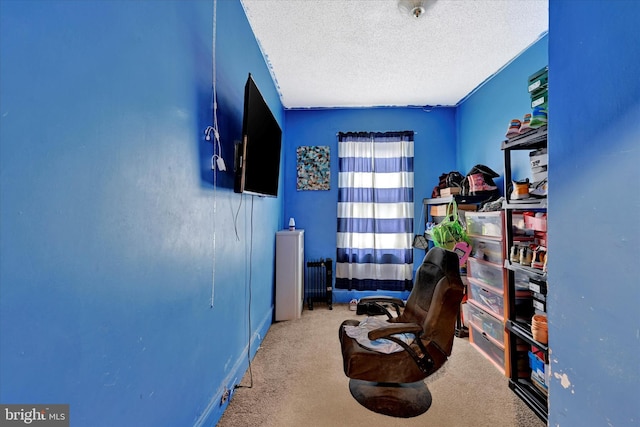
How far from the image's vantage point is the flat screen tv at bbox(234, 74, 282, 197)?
154 centimetres

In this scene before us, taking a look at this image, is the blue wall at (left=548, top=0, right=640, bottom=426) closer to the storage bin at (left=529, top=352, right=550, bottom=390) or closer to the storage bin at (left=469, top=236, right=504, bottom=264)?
the storage bin at (left=529, top=352, right=550, bottom=390)

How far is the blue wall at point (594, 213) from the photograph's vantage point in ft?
2.79

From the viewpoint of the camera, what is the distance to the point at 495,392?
195 cm

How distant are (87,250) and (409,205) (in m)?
3.53

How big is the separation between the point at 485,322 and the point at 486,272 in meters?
0.44

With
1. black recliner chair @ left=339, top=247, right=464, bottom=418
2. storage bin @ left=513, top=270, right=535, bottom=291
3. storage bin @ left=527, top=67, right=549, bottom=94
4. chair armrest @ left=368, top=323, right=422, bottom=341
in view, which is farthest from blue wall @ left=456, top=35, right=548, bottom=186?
chair armrest @ left=368, top=323, right=422, bottom=341

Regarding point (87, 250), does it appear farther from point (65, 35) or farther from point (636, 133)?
point (636, 133)

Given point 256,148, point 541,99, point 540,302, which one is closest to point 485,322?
point 540,302

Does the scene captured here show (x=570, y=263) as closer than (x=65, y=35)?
No

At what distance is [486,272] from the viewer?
243cm

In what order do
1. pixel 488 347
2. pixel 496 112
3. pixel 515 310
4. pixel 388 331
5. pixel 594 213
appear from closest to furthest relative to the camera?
pixel 594 213 < pixel 388 331 < pixel 515 310 < pixel 488 347 < pixel 496 112

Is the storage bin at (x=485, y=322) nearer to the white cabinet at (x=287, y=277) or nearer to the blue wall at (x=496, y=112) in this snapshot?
the blue wall at (x=496, y=112)

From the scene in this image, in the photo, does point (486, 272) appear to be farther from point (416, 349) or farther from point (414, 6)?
point (414, 6)

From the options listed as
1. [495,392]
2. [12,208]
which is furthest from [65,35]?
[495,392]
